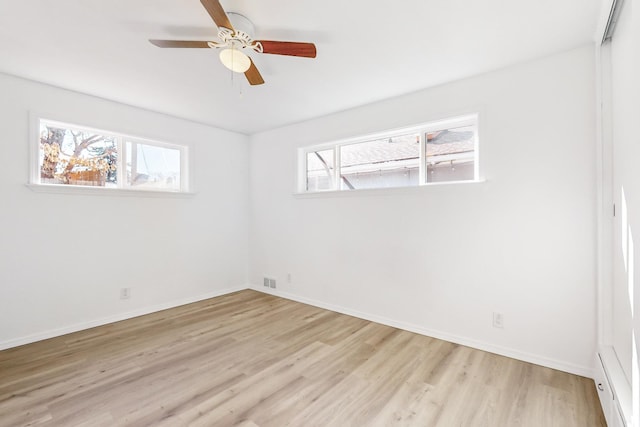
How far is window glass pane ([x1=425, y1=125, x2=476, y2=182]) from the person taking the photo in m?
2.78

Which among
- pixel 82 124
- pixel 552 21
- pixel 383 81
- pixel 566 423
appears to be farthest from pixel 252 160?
pixel 566 423

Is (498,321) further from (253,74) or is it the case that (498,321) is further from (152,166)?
(152,166)

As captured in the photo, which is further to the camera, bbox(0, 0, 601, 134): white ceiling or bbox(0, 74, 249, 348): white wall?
bbox(0, 74, 249, 348): white wall

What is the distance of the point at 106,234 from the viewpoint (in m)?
3.21

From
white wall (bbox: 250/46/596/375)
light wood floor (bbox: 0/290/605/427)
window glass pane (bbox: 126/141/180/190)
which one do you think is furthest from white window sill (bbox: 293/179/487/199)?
window glass pane (bbox: 126/141/180/190)

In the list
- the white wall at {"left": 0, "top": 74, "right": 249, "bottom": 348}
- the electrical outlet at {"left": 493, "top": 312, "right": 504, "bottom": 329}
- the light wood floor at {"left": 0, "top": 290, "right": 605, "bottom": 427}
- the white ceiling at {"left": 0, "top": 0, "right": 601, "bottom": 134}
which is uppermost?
the white ceiling at {"left": 0, "top": 0, "right": 601, "bottom": 134}

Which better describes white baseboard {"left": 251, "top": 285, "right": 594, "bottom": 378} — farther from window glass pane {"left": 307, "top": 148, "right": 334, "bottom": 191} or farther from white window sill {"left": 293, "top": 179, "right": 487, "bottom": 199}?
window glass pane {"left": 307, "top": 148, "right": 334, "bottom": 191}

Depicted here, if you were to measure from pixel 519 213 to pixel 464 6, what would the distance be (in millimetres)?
1595

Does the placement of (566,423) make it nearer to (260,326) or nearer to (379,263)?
(379,263)

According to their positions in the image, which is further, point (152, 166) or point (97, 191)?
point (152, 166)

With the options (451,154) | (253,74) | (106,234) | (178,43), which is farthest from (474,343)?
(106,234)

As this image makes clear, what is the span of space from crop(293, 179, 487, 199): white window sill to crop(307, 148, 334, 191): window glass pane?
20cm

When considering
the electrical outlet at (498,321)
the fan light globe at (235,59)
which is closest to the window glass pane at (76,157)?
the fan light globe at (235,59)

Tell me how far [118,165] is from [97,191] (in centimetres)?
42
